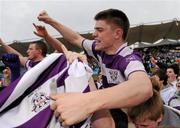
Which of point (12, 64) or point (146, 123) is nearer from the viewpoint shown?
point (146, 123)

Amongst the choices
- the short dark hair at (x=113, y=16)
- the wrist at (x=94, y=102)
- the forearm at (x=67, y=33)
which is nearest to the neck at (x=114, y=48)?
the short dark hair at (x=113, y=16)

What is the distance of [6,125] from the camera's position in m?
1.70

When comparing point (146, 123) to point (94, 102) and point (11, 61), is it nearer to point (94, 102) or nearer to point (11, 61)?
point (94, 102)

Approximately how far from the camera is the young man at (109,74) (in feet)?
4.20

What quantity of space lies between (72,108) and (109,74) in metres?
1.15

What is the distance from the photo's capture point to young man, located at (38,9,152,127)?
128 cm

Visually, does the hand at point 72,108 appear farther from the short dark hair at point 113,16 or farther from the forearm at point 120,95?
the short dark hair at point 113,16

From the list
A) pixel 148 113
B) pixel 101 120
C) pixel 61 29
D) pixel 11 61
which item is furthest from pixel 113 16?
pixel 101 120

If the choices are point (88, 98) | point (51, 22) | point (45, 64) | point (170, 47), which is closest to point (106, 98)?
point (88, 98)

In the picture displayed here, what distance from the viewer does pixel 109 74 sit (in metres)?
2.40

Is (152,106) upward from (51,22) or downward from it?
downward

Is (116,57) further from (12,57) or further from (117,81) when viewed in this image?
(12,57)

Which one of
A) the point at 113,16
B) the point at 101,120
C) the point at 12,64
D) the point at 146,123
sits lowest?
the point at 146,123

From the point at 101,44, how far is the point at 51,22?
1.07 ft
